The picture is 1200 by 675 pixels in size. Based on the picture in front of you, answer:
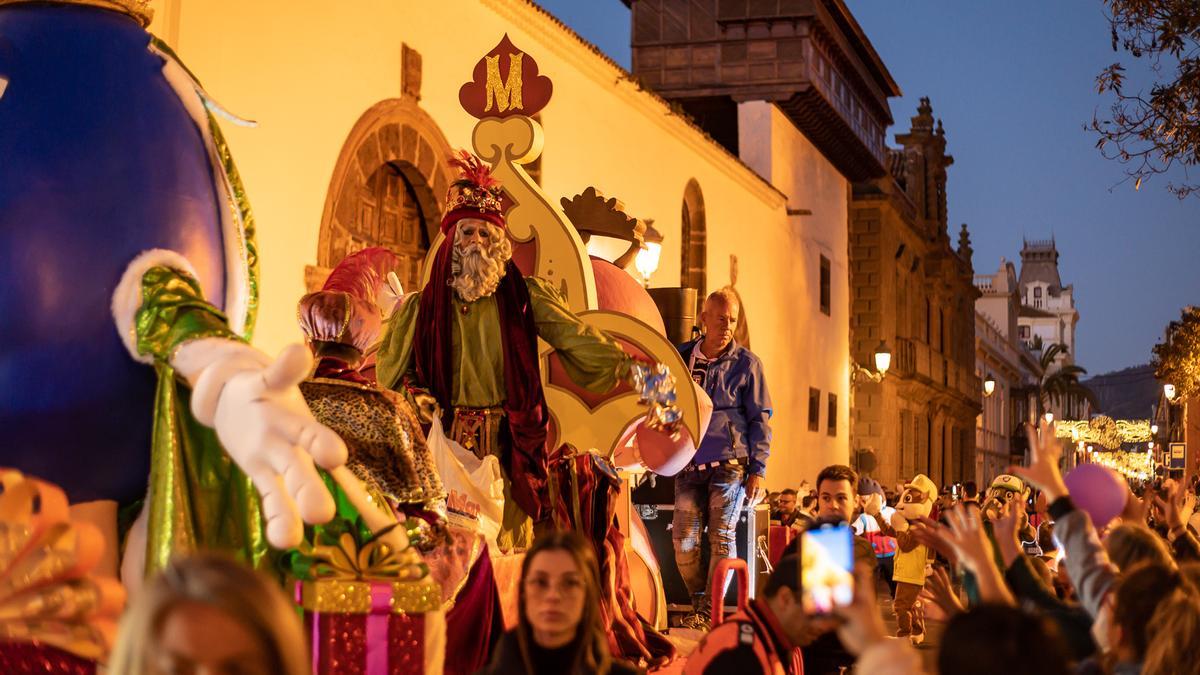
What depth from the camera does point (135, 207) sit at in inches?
151

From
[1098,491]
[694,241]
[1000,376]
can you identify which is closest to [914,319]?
[694,241]

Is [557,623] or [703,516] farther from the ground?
[703,516]

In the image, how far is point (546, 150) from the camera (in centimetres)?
1714

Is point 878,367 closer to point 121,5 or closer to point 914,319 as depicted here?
point 914,319

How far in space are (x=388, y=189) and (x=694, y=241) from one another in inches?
393

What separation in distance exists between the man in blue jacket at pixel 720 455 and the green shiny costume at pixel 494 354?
296 centimetres

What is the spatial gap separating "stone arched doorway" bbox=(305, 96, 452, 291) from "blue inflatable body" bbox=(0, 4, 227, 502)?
26.4 feet

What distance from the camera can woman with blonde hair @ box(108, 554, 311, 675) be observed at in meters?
2.04

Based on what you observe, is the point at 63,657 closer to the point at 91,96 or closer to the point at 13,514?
the point at 13,514

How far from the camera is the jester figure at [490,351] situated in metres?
6.44

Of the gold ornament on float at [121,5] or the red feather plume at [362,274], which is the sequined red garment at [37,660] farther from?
the red feather plume at [362,274]

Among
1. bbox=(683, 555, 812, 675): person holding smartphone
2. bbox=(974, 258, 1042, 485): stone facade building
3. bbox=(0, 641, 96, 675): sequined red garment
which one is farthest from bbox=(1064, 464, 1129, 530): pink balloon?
bbox=(974, 258, 1042, 485): stone facade building

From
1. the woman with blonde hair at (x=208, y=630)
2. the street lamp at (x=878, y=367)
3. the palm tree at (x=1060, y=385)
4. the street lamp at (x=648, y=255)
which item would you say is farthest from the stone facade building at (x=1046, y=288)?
the woman with blonde hair at (x=208, y=630)

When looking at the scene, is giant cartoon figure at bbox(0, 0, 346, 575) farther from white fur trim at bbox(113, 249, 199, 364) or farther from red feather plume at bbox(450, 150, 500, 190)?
red feather plume at bbox(450, 150, 500, 190)
